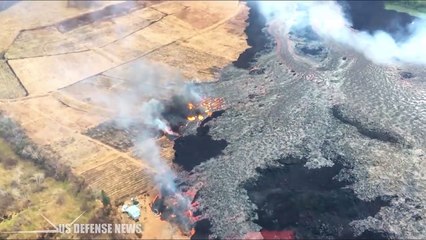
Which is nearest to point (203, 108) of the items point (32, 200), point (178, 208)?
point (178, 208)

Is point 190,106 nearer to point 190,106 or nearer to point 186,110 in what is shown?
point 190,106

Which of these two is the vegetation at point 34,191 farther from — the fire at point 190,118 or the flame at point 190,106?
the flame at point 190,106

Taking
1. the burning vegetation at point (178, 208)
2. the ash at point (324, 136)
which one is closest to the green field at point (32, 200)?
the burning vegetation at point (178, 208)

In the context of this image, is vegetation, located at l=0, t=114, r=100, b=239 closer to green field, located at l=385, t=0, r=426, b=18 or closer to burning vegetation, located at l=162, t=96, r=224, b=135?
burning vegetation, located at l=162, t=96, r=224, b=135

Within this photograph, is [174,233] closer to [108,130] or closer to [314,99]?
[108,130]

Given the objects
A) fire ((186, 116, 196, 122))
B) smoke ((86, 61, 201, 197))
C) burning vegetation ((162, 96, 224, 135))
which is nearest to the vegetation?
smoke ((86, 61, 201, 197))

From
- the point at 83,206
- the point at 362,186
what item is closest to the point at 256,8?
the point at 362,186
